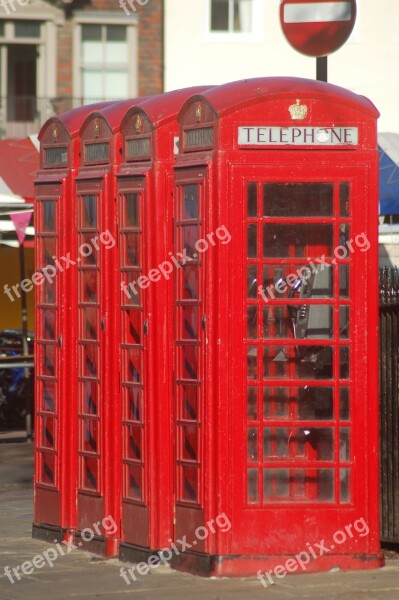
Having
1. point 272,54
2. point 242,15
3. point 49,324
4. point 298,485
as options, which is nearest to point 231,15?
point 242,15

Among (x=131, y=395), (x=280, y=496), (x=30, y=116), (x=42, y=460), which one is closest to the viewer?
(x=280, y=496)

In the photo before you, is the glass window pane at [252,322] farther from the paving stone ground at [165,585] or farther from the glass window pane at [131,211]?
the paving stone ground at [165,585]

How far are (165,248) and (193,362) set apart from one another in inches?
26.5

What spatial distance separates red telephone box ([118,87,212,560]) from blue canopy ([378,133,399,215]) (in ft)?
15.7

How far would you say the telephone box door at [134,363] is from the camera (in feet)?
28.0

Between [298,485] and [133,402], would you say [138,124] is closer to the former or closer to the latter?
[133,402]

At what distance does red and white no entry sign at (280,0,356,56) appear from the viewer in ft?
33.0

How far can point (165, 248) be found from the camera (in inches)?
333

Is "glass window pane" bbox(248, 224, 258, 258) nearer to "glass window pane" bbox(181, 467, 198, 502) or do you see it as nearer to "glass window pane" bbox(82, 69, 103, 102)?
"glass window pane" bbox(181, 467, 198, 502)

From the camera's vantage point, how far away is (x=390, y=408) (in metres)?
8.89

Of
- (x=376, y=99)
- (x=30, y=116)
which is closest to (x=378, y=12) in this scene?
(x=376, y=99)

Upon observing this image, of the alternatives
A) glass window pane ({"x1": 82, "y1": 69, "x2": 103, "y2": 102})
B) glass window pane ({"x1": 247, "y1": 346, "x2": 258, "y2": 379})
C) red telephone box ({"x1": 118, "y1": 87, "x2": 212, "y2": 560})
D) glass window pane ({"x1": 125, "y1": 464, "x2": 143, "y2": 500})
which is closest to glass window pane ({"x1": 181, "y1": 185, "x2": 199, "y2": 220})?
red telephone box ({"x1": 118, "y1": 87, "x2": 212, "y2": 560})

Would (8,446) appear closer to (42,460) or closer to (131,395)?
(42,460)

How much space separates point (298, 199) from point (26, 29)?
822 inches
